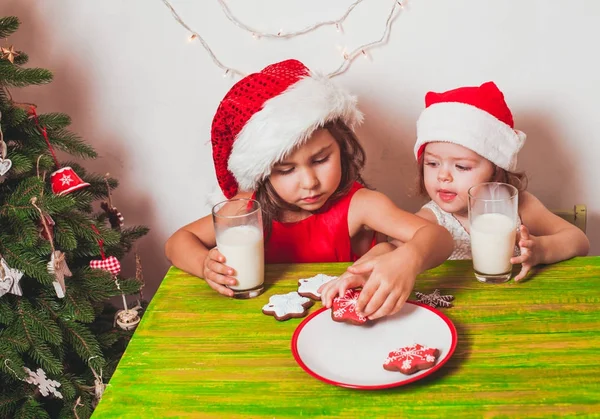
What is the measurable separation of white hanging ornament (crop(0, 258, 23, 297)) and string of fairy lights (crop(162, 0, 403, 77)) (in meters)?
0.76

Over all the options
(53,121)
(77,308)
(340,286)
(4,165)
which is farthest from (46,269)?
(340,286)

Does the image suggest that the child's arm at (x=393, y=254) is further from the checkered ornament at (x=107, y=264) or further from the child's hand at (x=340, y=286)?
the checkered ornament at (x=107, y=264)

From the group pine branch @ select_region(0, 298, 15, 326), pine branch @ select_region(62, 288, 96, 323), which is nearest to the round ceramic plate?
pine branch @ select_region(62, 288, 96, 323)

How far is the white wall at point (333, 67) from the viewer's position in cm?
167

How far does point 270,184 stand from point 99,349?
60cm

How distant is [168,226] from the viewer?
1.98 m

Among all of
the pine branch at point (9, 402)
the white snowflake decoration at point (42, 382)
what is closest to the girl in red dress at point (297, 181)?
the white snowflake decoration at point (42, 382)

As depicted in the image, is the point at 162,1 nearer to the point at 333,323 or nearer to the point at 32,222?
the point at 32,222

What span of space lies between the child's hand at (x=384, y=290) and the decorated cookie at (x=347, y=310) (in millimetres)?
14

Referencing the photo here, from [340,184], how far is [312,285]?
1.24ft

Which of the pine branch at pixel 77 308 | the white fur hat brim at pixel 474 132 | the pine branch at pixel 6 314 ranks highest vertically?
the white fur hat brim at pixel 474 132

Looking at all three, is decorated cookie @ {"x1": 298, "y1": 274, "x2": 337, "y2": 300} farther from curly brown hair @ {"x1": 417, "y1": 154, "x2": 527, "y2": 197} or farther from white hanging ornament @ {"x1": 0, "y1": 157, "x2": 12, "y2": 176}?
white hanging ornament @ {"x1": 0, "y1": 157, "x2": 12, "y2": 176}

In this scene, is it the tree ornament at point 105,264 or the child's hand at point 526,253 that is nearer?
the child's hand at point 526,253

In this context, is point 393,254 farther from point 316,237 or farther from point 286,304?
point 316,237
